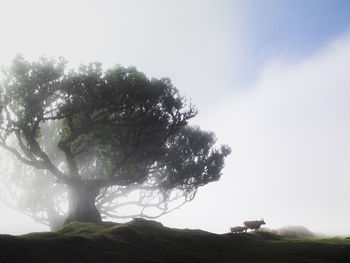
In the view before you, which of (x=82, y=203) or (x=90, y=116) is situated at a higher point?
(x=90, y=116)

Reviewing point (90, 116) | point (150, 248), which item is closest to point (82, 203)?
point (90, 116)

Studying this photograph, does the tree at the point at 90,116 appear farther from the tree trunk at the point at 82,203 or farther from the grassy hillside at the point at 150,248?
the grassy hillside at the point at 150,248

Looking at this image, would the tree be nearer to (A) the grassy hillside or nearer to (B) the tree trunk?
(B) the tree trunk

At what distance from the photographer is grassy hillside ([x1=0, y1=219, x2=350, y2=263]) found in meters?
10.8

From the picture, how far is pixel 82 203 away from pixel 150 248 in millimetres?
15958

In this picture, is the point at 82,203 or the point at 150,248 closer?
the point at 150,248

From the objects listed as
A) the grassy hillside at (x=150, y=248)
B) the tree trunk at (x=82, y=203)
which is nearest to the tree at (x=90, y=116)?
the tree trunk at (x=82, y=203)

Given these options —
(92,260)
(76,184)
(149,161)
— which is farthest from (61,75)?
(92,260)

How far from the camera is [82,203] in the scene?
89.0ft

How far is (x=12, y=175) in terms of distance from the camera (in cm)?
4256

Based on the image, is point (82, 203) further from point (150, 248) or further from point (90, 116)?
point (150, 248)

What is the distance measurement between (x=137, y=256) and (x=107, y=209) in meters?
30.6

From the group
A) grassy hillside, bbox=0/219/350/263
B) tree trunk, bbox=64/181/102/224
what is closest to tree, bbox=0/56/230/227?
tree trunk, bbox=64/181/102/224

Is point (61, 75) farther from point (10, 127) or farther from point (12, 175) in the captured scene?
point (12, 175)
